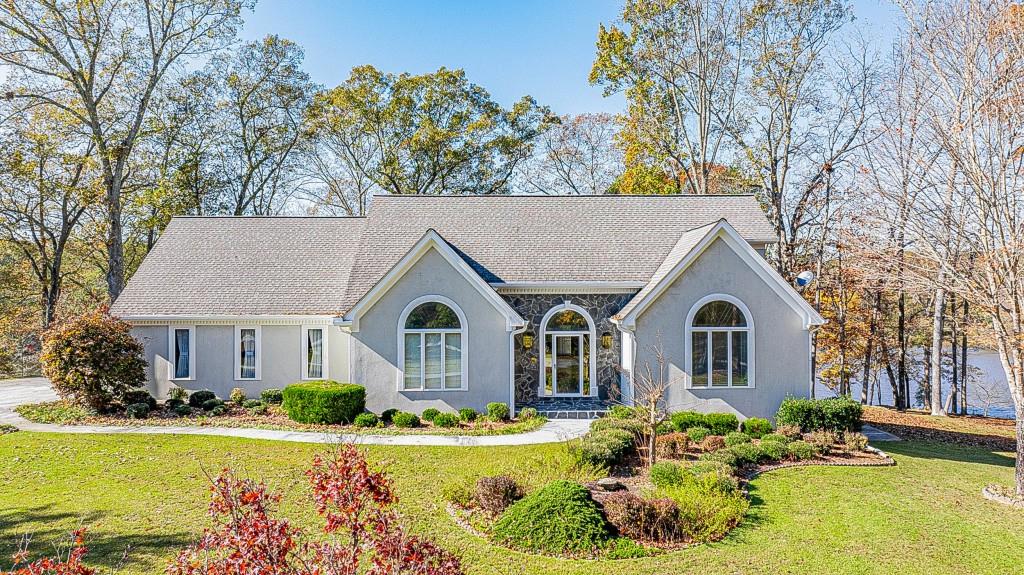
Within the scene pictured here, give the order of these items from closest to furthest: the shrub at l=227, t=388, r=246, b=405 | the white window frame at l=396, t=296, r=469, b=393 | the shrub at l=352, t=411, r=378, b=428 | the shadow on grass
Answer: the shadow on grass
the shrub at l=352, t=411, r=378, b=428
the white window frame at l=396, t=296, r=469, b=393
the shrub at l=227, t=388, r=246, b=405

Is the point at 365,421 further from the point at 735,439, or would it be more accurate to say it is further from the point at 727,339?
the point at 727,339

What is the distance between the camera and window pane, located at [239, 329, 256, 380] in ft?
60.5

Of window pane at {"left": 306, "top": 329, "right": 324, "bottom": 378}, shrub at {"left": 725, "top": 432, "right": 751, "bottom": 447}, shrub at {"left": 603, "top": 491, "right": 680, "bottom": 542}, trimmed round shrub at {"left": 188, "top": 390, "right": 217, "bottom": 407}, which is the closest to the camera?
shrub at {"left": 603, "top": 491, "right": 680, "bottom": 542}

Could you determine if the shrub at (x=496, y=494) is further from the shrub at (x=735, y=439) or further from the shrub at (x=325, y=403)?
the shrub at (x=325, y=403)

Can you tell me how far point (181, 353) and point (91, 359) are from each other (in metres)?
2.88

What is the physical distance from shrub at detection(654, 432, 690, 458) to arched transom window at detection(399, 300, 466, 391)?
6.16 meters

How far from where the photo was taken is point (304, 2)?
20016 mm

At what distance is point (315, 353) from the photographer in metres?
18.7

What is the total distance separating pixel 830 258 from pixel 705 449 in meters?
16.9

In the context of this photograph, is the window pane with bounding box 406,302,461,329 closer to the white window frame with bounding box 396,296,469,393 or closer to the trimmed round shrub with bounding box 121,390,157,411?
the white window frame with bounding box 396,296,469,393

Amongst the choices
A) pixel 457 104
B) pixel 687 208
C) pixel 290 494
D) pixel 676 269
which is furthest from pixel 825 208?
pixel 290 494

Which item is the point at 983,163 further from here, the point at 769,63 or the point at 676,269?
the point at 769,63

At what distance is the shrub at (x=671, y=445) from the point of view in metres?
11.3

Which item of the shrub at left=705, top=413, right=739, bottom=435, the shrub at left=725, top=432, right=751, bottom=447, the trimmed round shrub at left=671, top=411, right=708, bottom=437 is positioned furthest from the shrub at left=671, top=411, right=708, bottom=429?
the shrub at left=725, top=432, right=751, bottom=447
